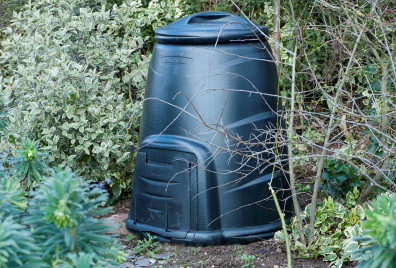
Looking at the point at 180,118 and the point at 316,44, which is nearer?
the point at 180,118

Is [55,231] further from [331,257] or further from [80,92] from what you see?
[80,92]

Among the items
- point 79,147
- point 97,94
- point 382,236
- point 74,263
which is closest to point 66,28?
point 97,94

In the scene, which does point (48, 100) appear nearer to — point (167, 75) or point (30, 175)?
point (167, 75)

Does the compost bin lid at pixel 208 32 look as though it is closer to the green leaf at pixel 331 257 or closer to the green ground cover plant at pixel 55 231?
the green leaf at pixel 331 257

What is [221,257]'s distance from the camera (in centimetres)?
298

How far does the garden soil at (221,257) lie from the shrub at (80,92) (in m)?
0.86

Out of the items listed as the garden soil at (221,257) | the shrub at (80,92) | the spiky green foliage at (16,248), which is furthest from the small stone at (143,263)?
the spiky green foliage at (16,248)

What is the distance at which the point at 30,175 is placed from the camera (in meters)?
2.17

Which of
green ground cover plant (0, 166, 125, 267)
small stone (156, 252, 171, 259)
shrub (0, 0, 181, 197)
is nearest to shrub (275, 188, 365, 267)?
small stone (156, 252, 171, 259)

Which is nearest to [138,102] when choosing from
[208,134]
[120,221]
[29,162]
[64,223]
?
[120,221]

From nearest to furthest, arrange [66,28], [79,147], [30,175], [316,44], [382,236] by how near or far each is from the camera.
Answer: [382,236] < [30,175] < [79,147] < [66,28] < [316,44]

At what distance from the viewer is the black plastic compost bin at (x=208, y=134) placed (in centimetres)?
300

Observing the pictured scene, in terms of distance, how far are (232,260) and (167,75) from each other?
112 cm

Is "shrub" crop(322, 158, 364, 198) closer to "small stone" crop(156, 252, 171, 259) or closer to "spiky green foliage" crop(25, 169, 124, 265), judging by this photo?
"small stone" crop(156, 252, 171, 259)
